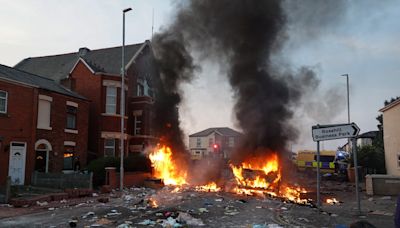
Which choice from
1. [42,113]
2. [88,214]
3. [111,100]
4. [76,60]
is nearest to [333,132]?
[88,214]

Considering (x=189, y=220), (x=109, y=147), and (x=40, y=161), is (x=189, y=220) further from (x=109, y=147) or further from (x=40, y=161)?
(x=109, y=147)

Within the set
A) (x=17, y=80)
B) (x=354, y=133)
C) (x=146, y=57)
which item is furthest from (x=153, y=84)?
(x=354, y=133)

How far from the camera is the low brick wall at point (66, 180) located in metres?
18.6

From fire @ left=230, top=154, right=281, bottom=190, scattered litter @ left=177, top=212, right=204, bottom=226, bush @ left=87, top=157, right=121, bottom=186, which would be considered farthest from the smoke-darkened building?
scattered litter @ left=177, top=212, right=204, bottom=226

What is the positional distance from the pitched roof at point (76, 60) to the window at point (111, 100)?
6.16ft

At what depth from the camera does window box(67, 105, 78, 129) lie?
2394 cm

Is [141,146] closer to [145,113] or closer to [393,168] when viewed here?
[145,113]

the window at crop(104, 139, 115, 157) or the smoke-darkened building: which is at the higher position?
Answer: the smoke-darkened building

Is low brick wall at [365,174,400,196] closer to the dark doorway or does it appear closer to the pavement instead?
the pavement

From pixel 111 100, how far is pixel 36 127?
7796 millimetres

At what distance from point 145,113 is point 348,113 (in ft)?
62.5

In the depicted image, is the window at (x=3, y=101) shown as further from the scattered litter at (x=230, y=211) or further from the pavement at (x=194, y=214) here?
the scattered litter at (x=230, y=211)

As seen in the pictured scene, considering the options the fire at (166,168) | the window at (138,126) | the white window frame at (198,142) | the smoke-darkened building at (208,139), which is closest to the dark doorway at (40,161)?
the fire at (166,168)

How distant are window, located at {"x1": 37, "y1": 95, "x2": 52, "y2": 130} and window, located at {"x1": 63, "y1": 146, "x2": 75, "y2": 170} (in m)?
2.51
